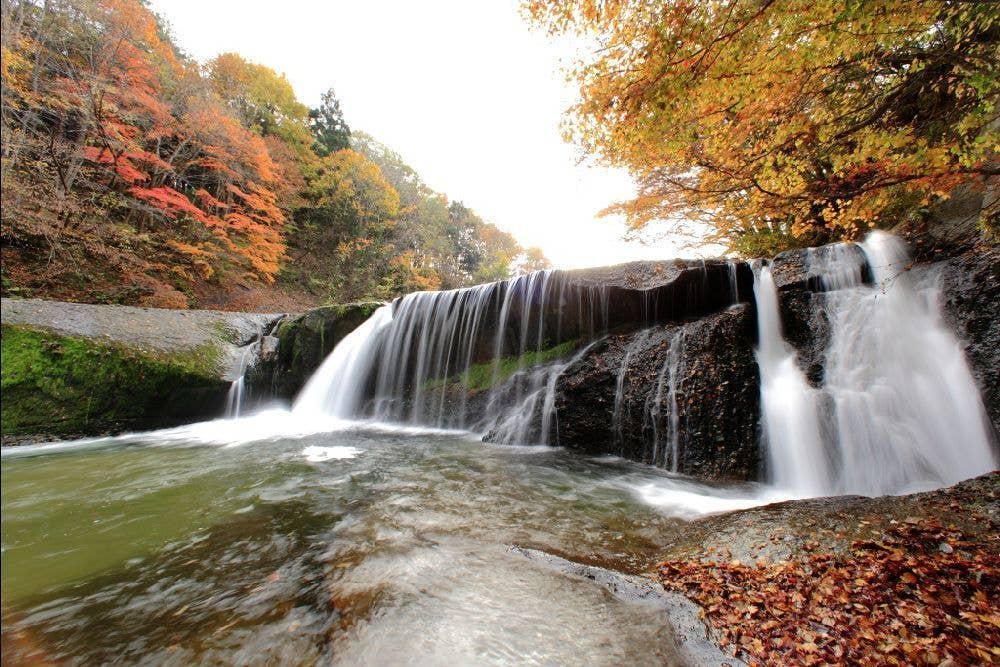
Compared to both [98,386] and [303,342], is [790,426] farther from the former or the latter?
[98,386]

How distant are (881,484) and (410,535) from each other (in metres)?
4.97

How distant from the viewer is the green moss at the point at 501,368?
841 cm

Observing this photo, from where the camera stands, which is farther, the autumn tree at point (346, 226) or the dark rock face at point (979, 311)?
the autumn tree at point (346, 226)

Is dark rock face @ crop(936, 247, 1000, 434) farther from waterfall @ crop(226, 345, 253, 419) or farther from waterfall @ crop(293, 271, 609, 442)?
waterfall @ crop(226, 345, 253, 419)

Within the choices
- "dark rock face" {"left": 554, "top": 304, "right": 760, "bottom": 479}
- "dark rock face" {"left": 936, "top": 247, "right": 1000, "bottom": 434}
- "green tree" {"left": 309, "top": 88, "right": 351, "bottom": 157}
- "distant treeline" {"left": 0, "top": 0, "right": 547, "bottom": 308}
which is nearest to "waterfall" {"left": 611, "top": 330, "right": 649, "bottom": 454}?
"dark rock face" {"left": 554, "top": 304, "right": 760, "bottom": 479}

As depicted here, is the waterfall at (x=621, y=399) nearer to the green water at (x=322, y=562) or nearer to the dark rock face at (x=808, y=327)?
the green water at (x=322, y=562)

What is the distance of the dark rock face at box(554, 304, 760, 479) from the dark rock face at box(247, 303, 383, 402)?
711 centimetres

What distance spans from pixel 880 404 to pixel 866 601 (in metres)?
3.67

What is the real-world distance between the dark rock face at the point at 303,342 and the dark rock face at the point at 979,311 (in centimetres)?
1134

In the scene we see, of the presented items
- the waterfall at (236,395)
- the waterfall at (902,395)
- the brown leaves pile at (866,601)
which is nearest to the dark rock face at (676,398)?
the waterfall at (902,395)

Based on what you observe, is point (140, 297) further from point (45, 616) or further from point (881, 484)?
point (881, 484)

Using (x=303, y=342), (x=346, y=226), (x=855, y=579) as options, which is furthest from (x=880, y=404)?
(x=346, y=226)

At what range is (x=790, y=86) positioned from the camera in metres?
4.36

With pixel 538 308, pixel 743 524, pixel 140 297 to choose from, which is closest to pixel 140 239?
pixel 140 297
